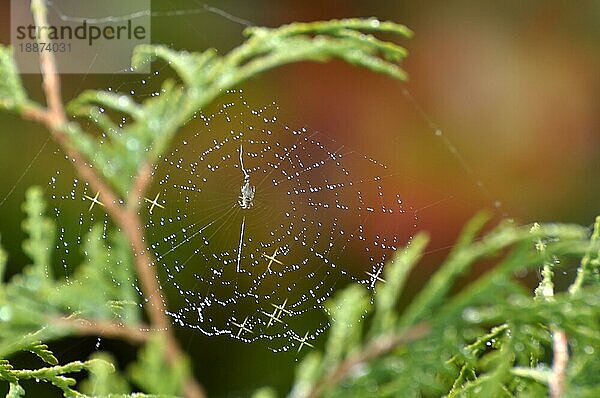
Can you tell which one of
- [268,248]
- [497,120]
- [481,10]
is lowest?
[268,248]

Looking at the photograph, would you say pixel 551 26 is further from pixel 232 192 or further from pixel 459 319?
pixel 459 319

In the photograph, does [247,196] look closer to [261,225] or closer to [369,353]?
[261,225]

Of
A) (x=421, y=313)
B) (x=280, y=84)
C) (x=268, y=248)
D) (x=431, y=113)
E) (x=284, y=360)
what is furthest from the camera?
(x=431, y=113)

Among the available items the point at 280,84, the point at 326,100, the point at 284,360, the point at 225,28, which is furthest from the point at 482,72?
the point at 284,360

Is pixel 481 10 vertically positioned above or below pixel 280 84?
above

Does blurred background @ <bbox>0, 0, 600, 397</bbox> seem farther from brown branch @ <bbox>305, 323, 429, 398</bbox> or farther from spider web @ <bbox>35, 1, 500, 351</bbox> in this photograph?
brown branch @ <bbox>305, 323, 429, 398</bbox>

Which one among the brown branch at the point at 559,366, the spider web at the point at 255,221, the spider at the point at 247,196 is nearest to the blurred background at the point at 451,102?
the spider web at the point at 255,221

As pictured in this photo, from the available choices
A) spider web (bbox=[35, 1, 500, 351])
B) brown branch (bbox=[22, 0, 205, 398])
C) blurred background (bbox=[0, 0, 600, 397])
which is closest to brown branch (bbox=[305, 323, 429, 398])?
brown branch (bbox=[22, 0, 205, 398])

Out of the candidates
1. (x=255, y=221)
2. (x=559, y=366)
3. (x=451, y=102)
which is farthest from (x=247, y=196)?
(x=559, y=366)
